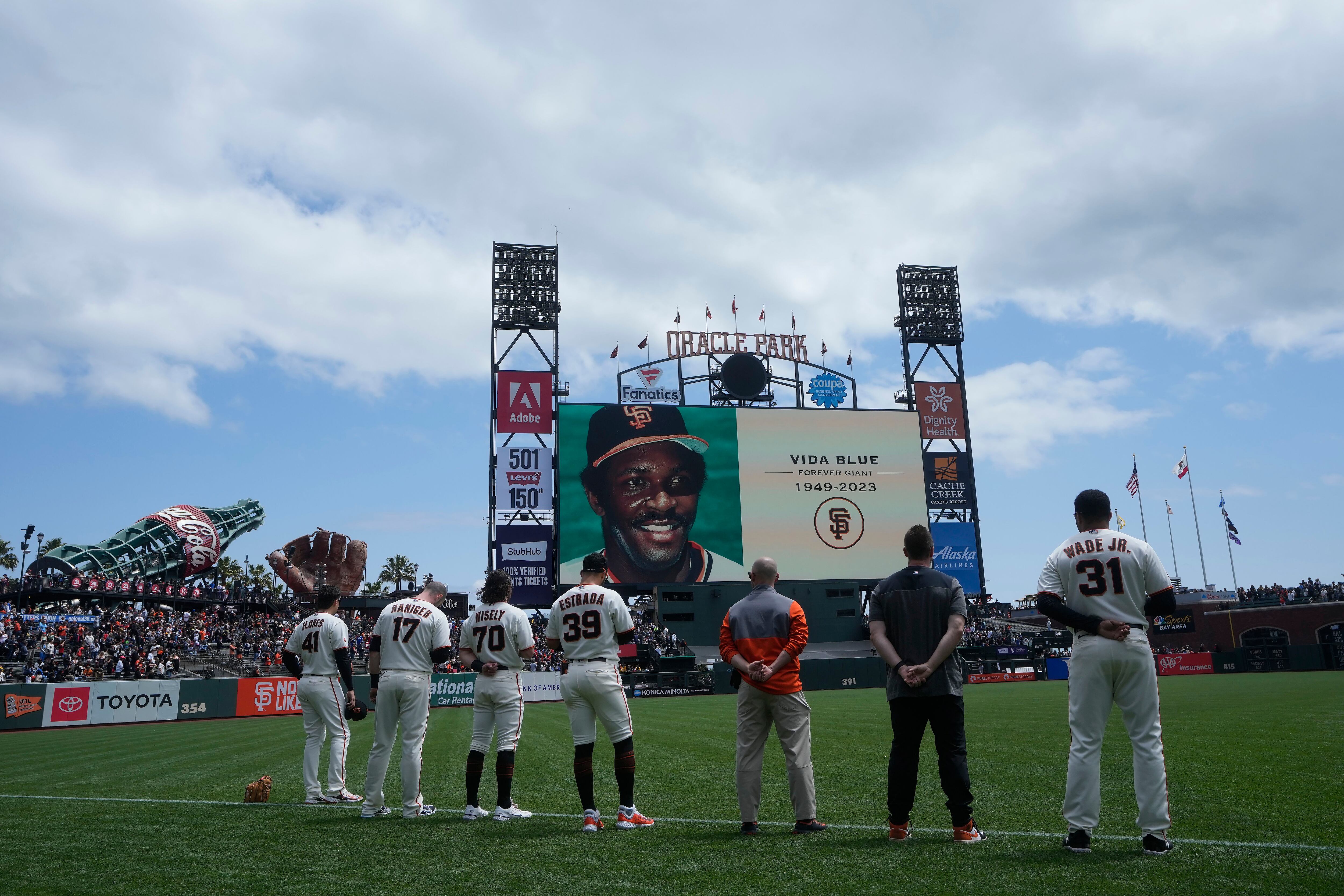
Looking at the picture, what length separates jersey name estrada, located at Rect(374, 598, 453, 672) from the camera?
759 cm

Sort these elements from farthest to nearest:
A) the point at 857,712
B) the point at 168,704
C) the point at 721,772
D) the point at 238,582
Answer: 1. the point at 238,582
2. the point at 168,704
3. the point at 857,712
4. the point at 721,772

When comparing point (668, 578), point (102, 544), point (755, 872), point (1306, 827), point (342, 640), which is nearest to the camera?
point (755, 872)

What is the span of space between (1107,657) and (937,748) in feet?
3.70

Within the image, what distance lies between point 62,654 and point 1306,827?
36.2m

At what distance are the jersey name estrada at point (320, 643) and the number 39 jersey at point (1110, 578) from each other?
6440mm

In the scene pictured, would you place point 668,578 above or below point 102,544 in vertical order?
below

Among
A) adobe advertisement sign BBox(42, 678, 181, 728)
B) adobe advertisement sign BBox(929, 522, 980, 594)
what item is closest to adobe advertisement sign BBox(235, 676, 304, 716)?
adobe advertisement sign BBox(42, 678, 181, 728)

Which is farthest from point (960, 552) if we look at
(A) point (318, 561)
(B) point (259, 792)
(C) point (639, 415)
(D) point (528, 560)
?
(B) point (259, 792)

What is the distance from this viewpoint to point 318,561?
50531mm

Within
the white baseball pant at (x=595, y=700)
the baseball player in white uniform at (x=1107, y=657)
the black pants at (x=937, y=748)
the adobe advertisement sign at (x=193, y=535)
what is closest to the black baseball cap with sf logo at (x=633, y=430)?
the adobe advertisement sign at (x=193, y=535)

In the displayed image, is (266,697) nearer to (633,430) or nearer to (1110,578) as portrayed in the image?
(633,430)

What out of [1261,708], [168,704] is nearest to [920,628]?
[1261,708]

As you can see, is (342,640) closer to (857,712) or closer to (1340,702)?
(857,712)

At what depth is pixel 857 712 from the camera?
20.5 metres
